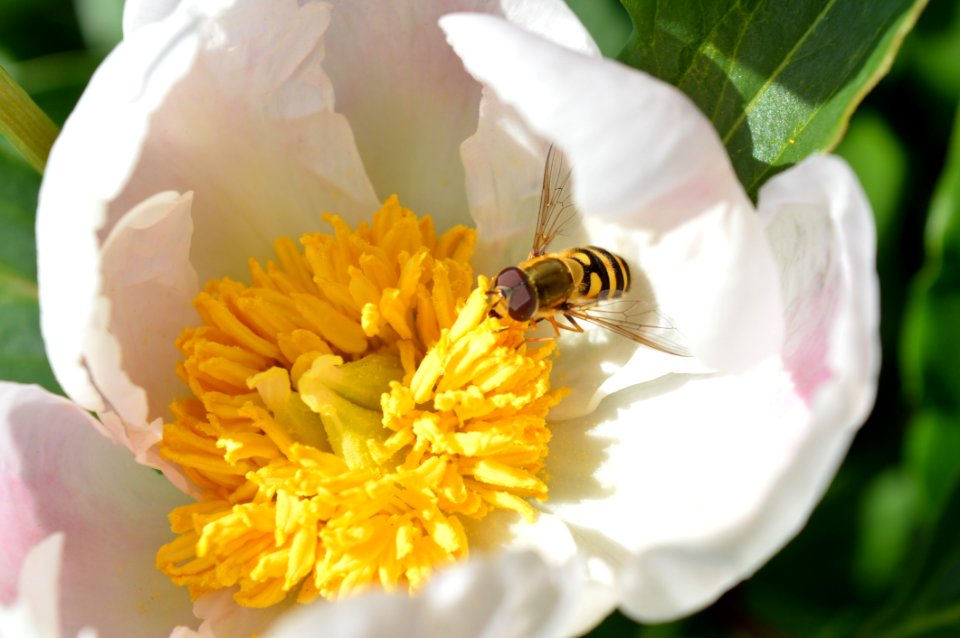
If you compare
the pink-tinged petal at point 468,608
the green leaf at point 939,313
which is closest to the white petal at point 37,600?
the pink-tinged petal at point 468,608

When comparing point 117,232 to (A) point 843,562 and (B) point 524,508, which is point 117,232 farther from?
(A) point 843,562

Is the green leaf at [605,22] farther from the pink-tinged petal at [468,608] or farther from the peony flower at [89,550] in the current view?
the pink-tinged petal at [468,608]

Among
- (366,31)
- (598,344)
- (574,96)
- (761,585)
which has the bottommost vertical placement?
(761,585)

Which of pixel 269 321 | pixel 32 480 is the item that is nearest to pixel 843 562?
pixel 269 321

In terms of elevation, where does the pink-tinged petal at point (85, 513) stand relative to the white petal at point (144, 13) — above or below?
below

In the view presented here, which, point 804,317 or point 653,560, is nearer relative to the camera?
point 653,560

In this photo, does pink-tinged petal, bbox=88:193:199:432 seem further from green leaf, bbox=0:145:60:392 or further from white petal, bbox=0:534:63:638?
green leaf, bbox=0:145:60:392

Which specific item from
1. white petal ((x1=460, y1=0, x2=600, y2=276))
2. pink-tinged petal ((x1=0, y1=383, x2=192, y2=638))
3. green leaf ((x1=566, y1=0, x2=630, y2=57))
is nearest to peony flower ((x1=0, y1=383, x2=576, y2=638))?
pink-tinged petal ((x1=0, y1=383, x2=192, y2=638))

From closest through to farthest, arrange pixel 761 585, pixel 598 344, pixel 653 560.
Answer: pixel 653 560 < pixel 598 344 < pixel 761 585
